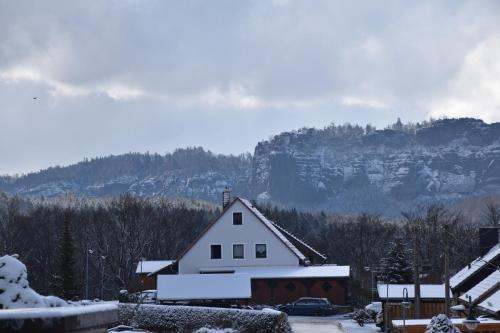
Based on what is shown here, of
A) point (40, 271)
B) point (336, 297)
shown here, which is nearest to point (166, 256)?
Result: point (40, 271)

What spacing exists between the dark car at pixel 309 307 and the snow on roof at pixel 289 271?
4.90 metres

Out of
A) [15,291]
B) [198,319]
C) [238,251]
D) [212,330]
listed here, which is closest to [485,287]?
[212,330]

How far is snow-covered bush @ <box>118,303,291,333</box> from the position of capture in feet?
136

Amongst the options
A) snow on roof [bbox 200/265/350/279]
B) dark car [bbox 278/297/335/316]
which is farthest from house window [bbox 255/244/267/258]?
dark car [bbox 278/297/335/316]

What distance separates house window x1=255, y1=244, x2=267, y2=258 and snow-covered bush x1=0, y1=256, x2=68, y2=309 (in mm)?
62591

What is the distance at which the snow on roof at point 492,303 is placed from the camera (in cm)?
3169

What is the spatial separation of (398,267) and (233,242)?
48.1 ft

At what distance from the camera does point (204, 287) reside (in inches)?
2254

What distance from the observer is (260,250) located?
73500mm

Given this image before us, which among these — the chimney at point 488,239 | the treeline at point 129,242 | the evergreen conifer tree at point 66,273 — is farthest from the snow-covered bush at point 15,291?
the treeline at point 129,242

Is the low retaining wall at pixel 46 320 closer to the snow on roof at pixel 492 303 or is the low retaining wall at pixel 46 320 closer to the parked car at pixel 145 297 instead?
the snow on roof at pixel 492 303

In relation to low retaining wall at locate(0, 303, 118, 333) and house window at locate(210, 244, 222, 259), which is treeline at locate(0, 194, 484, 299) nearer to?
house window at locate(210, 244, 222, 259)

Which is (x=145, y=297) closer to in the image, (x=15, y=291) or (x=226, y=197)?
(x=226, y=197)

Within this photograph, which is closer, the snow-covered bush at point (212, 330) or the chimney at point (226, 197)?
the snow-covered bush at point (212, 330)
